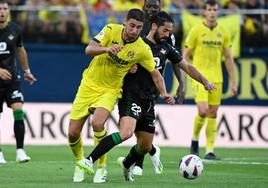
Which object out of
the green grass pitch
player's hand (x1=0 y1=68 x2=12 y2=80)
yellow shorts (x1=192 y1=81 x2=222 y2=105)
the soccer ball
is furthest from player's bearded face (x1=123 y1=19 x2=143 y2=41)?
yellow shorts (x1=192 y1=81 x2=222 y2=105)

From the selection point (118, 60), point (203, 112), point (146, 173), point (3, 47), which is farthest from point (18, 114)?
point (118, 60)

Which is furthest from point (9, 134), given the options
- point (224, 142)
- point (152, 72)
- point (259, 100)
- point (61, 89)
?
point (152, 72)

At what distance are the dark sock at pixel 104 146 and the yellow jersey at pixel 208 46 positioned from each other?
5.42 m

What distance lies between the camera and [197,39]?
16.8 m

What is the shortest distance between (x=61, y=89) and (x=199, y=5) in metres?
3.97

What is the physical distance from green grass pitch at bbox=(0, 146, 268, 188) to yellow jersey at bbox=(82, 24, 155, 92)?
1.32m

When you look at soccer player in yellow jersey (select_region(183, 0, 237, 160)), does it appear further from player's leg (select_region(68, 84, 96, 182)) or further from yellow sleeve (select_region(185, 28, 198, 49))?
player's leg (select_region(68, 84, 96, 182))

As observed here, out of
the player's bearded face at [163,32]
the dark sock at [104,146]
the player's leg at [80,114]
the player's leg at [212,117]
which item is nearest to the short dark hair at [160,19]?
the player's bearded face at [163,32]

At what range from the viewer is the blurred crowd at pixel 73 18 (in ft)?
72.3

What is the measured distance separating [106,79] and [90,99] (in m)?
0.34

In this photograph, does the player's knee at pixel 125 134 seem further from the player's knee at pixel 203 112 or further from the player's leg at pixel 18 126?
the player's knee at pixel 203 112

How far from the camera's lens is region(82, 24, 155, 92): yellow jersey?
11.8 m

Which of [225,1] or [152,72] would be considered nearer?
[152,72]

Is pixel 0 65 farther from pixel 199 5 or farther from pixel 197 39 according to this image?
pixel 199 5
